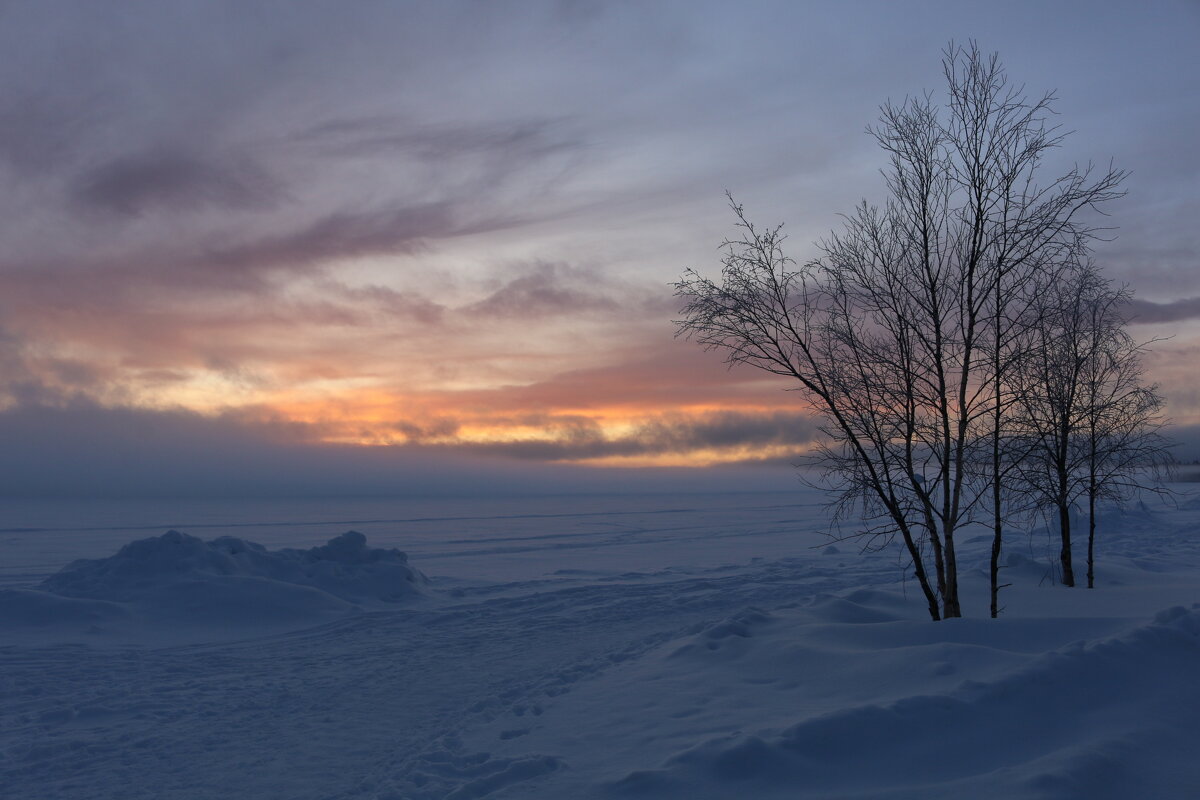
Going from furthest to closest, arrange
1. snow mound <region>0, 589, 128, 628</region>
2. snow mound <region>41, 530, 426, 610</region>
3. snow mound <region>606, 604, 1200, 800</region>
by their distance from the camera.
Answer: snow mound <region>41, 530, 426, 610</region>, snow mound <region>0, 589, 128, 628</region>, snow mound <region>606, 604, 1200, 800</region>

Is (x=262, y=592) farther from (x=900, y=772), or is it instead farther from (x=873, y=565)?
(x=873, y=565)

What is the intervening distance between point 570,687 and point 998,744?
5581mm

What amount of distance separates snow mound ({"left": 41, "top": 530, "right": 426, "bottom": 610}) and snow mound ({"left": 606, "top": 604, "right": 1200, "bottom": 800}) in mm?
13495

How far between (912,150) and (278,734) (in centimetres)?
1183

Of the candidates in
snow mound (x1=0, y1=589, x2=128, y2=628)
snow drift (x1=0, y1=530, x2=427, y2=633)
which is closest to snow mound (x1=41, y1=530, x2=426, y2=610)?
snow drift (x1=0, y1=530, x2=427, y2=633)

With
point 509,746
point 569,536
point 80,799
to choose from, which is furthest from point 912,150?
point 569,536

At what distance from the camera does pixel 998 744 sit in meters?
6.49

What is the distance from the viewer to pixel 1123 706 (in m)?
6.89

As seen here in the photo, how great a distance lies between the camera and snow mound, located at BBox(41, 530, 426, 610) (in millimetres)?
17516

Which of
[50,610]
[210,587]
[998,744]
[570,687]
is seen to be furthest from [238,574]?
[998,744]

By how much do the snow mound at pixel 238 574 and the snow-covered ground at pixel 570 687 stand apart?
8 centimetres

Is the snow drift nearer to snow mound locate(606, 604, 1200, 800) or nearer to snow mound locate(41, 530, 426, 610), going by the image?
snow mound locate(41, 530, 426, 610)

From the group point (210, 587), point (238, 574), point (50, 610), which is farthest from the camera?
point (238, 574)

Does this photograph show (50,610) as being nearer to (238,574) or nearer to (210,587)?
(210,587)
